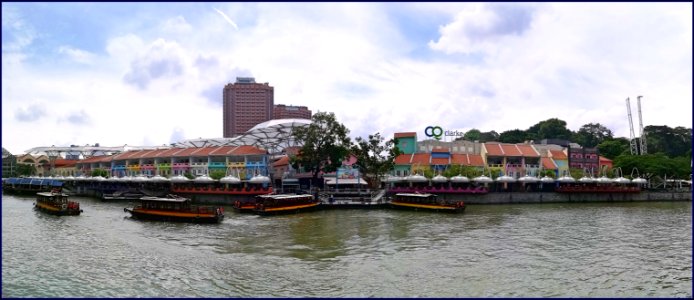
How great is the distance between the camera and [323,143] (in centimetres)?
5038

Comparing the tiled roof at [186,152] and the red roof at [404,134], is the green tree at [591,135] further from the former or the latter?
the tiled roof at [186,152]

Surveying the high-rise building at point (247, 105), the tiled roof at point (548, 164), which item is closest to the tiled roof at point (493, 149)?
the tiled roof at point (548, 164)

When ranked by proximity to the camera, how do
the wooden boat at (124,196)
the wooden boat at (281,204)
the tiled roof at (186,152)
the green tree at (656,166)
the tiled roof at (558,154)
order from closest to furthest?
1. the wooden boat at (281,204)
2. the wooden boat at (124,196)
3. the green tree at (656,166)
4. the tiled roof at (186,152)
5. the tiled roof at (558,154)

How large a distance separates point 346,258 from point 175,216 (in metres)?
15.4

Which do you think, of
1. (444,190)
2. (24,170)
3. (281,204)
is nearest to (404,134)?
(444,190)

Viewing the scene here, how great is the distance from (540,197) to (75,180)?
54.8 m

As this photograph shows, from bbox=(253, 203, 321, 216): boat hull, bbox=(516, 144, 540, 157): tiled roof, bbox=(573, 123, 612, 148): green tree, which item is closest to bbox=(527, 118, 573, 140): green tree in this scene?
bbox=(573, 123, 612, 148): green tree

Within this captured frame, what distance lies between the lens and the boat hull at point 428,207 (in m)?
37.5

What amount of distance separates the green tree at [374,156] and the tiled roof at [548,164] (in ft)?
73.5

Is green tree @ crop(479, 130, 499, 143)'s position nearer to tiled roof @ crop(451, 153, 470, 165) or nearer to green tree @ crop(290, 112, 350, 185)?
tiled roof @ crop(451, 153, 470, 165)

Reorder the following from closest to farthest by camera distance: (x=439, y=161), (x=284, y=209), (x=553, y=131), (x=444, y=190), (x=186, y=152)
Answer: (x=284, y=209), (x=444, y=190), (x=439, y=161), (x=186, y=152), (x=553, y=131)

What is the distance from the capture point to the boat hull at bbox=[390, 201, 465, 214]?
37500 mm

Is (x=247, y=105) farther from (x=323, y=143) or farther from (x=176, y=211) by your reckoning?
(x=176, y=211)

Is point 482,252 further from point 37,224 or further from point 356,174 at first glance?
point 356,174
